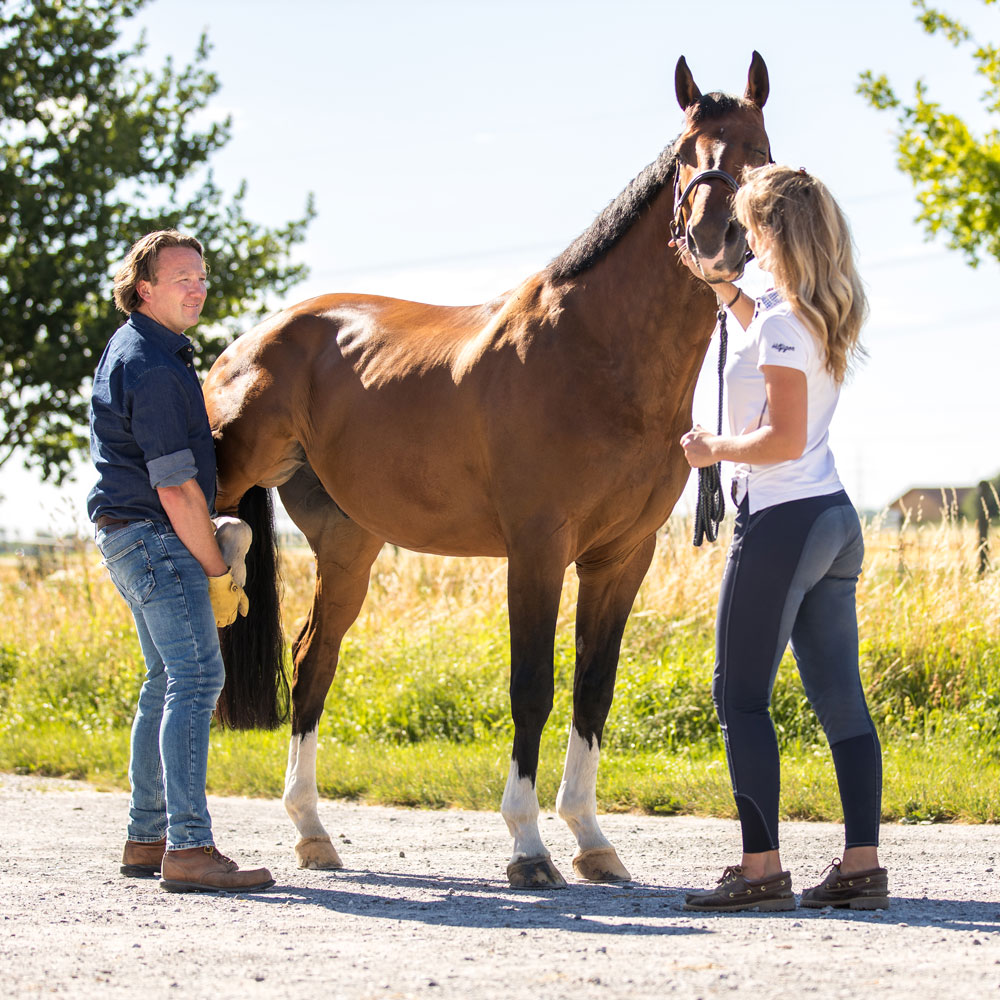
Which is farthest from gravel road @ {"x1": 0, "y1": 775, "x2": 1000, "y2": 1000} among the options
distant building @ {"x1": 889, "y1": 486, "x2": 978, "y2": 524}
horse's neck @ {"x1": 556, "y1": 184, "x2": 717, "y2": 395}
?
distant building @ {"x1": 889, "y1": 486, "x2": 978, "y2": 524}

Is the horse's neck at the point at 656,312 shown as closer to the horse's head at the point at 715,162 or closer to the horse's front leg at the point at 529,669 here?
the horse's head at the point at 715,162

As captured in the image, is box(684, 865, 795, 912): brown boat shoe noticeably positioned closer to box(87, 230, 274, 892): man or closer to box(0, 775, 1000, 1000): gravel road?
box(0, 775, 1000, 1000): gravel road

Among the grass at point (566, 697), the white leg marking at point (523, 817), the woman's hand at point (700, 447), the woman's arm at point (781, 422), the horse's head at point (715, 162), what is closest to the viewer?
the woman's arm at point (781, 422)

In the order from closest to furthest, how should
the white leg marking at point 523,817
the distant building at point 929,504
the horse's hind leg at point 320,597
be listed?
1. the white leg marking at point 523,817
2. the horse's hind leg at point 320,597
3. the distant building at point 929,504

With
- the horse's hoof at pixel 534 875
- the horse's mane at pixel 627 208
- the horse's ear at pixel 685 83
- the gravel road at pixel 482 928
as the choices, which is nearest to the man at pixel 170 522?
the gravel road at pixel 482 928

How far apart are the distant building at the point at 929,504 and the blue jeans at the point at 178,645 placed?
6.14 metres

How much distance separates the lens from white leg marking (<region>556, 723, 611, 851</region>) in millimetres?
4566

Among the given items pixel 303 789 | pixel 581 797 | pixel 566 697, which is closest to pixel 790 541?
pixel 581 797

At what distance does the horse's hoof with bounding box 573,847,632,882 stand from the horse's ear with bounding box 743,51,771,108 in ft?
9.27

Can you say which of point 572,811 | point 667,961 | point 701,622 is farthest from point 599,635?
point 701,622

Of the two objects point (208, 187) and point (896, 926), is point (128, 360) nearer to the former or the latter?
point (896, 926)

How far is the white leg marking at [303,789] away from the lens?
5051 mm

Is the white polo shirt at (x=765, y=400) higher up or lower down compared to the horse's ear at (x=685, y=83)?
lower down

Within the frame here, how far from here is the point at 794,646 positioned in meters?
3.74
